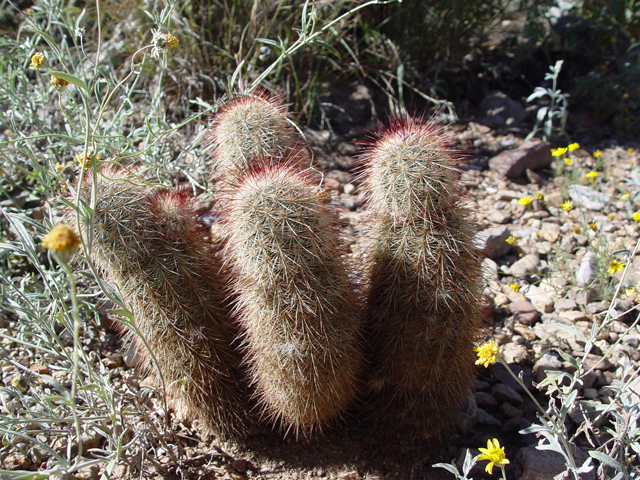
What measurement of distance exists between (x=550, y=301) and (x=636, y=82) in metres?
2.59

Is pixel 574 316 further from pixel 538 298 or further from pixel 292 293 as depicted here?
pixel 292 293

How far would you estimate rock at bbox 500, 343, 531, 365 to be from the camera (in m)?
2.64

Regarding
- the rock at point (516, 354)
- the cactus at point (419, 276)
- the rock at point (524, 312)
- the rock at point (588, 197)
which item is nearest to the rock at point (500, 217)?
the rock at point (588, 197)

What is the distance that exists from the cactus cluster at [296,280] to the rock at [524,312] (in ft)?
2.86

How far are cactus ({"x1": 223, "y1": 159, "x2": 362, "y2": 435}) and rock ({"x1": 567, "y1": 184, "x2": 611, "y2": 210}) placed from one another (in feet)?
7.65

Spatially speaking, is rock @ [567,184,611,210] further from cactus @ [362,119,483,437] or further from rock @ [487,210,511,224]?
cactus @ [362,119,483,437]

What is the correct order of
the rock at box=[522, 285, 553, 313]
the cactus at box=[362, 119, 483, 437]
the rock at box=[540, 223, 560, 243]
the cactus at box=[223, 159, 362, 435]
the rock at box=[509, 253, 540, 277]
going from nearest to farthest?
the cactus at box=[223, 159, 362, 435] → the cactus at box=[362, 119, 483, 437] → the rock at box=[522, 285, 553, 313] → the rock at box=[509, 253, 540, 277] → the rock at box=[540, 223, 560, 243]

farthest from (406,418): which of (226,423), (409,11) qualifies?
(409,11)

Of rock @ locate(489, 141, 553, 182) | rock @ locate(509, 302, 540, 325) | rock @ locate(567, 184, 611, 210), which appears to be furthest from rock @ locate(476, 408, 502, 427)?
rock @ locate(489, 141, 553, 182)

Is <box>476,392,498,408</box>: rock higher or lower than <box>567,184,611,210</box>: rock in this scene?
lower

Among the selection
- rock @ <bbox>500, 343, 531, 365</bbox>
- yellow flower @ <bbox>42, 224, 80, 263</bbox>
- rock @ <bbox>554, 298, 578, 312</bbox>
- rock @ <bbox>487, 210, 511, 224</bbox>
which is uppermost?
yellow flower @ <bbox>42, 224, 80, 263</bbox>

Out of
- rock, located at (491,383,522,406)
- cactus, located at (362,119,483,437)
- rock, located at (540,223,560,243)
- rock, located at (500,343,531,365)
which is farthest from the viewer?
rock, located at (540,223,560,243)

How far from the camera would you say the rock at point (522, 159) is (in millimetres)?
3977

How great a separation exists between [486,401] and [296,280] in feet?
4.21
